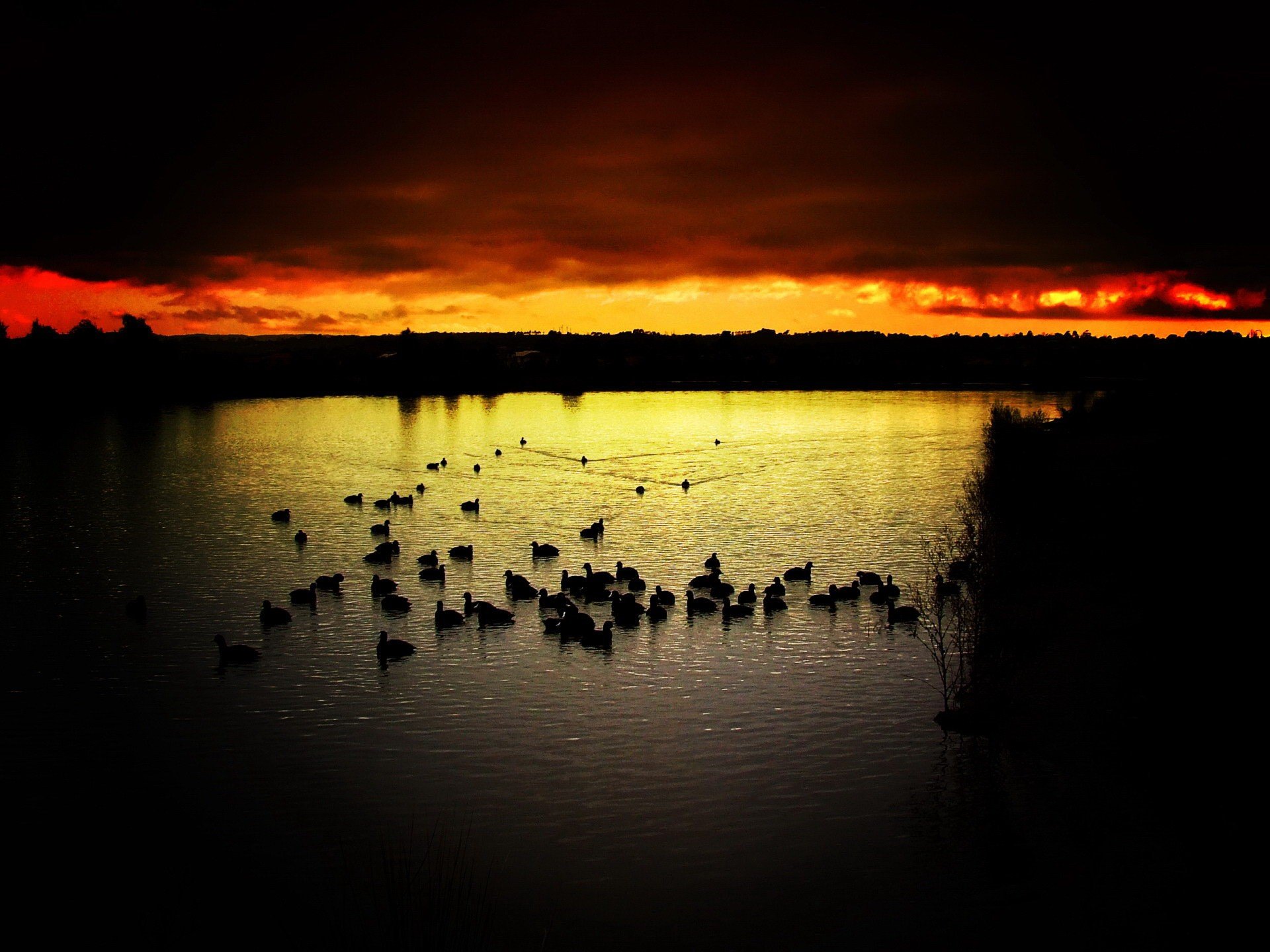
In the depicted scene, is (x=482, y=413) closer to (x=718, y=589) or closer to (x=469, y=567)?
(x=469, y=567)

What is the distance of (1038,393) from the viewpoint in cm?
11281

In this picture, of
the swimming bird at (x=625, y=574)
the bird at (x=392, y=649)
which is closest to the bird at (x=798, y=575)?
the swimming bird at (x=625, y=574)

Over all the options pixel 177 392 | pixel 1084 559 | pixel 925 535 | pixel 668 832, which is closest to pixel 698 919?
pixel 668 832

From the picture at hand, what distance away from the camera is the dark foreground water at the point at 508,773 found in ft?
40.2

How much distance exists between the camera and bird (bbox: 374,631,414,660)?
825 inches

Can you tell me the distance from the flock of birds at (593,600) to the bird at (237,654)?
1 centimetres

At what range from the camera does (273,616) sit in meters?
23.7

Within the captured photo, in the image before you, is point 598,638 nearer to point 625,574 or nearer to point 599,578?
point 599,578

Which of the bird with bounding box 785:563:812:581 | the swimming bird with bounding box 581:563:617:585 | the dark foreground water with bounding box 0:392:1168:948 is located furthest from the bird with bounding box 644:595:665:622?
the bird with bounding box 785:563:812:581

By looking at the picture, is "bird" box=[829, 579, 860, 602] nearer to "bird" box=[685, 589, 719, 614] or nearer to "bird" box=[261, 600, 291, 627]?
"bird" box=[685, 589, 719, 614]

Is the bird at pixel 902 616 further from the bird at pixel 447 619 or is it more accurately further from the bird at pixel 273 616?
the bird at pixel 273 616

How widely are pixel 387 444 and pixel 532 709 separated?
50225 millimetres

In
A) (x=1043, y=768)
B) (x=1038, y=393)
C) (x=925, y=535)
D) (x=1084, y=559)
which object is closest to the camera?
(x=1043, y=768)

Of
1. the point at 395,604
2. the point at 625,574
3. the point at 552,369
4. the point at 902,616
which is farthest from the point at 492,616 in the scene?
the point at 552,369
